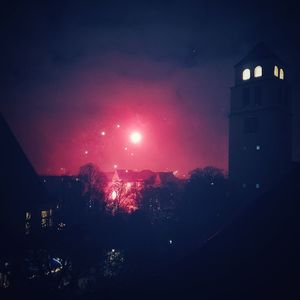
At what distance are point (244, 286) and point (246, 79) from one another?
138ft

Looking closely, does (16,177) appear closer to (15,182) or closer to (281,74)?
(15,182)

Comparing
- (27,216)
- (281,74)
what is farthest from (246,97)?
(27,216)

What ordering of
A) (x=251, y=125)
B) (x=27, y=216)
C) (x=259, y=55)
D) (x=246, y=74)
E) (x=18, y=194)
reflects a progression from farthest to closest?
1. (x=246, y=74)
2. (x=259, y=55)
3. (x=251, y=125)
4. (x=27, y=216)
5. (x=18, y=194)

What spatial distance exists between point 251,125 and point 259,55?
34.3 feet

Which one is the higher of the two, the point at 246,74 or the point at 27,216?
the point at 246,74

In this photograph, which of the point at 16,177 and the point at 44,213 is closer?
the point at 16,177

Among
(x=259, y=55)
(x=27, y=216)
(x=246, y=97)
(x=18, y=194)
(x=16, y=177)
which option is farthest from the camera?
(x=246, y=97)

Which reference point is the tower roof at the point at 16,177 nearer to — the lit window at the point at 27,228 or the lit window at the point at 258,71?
the lit window at the point at 27,228

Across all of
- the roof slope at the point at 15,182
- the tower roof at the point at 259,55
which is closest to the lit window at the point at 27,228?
the roof slope at the point at 15,182

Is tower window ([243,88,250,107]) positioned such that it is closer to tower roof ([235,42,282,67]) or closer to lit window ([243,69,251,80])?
lit window ([243,69,251,80])

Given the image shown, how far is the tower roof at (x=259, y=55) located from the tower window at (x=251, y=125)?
28.8 feet

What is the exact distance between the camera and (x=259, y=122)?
40031 mm

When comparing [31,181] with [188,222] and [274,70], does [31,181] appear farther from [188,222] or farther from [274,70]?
[274,70]

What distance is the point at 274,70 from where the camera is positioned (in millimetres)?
40438
